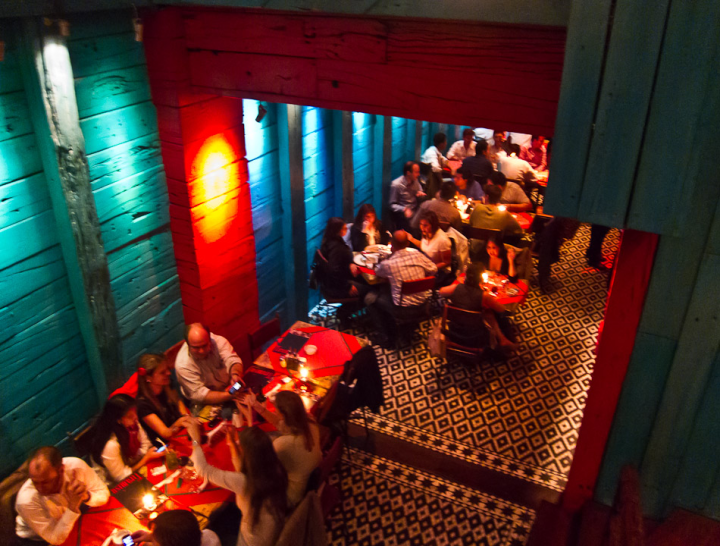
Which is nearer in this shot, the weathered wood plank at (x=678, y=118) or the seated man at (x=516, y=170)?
the weathered wood plank at (x=678, y=118)

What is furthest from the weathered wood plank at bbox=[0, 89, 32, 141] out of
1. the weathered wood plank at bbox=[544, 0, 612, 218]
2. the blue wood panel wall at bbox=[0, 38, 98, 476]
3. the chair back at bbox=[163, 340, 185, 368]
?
the weathered wood plank at bbox=[544, 0, 612, 218]

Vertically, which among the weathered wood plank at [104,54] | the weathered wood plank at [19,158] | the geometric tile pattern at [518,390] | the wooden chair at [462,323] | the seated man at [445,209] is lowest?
the geometric tile pattern at [518,390]

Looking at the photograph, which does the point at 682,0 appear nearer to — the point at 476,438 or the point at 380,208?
the point at 476,438

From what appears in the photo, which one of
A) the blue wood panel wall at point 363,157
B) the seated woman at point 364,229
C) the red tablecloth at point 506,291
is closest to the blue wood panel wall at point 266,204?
the seated woman at point 364,229

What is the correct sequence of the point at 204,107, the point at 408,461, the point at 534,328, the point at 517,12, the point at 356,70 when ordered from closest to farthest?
the point at 517,12, the point at 356,70, the point at 204,107, the point at 408,461, the point at 534,328

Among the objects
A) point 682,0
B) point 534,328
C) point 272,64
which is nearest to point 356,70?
point 272,64

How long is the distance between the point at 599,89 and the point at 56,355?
394 centimetres

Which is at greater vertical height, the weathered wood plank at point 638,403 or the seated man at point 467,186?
the weathered wood plank at point 638,403

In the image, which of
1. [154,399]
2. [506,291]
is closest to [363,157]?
[506,291]

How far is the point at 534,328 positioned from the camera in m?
7.06

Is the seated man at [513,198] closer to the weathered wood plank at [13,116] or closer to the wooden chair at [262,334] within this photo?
the wooden chair at [262,334]

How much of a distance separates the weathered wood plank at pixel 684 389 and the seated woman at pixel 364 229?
4982 millimetres

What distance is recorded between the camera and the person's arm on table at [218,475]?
11.8ft

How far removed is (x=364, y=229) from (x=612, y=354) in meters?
4.91
